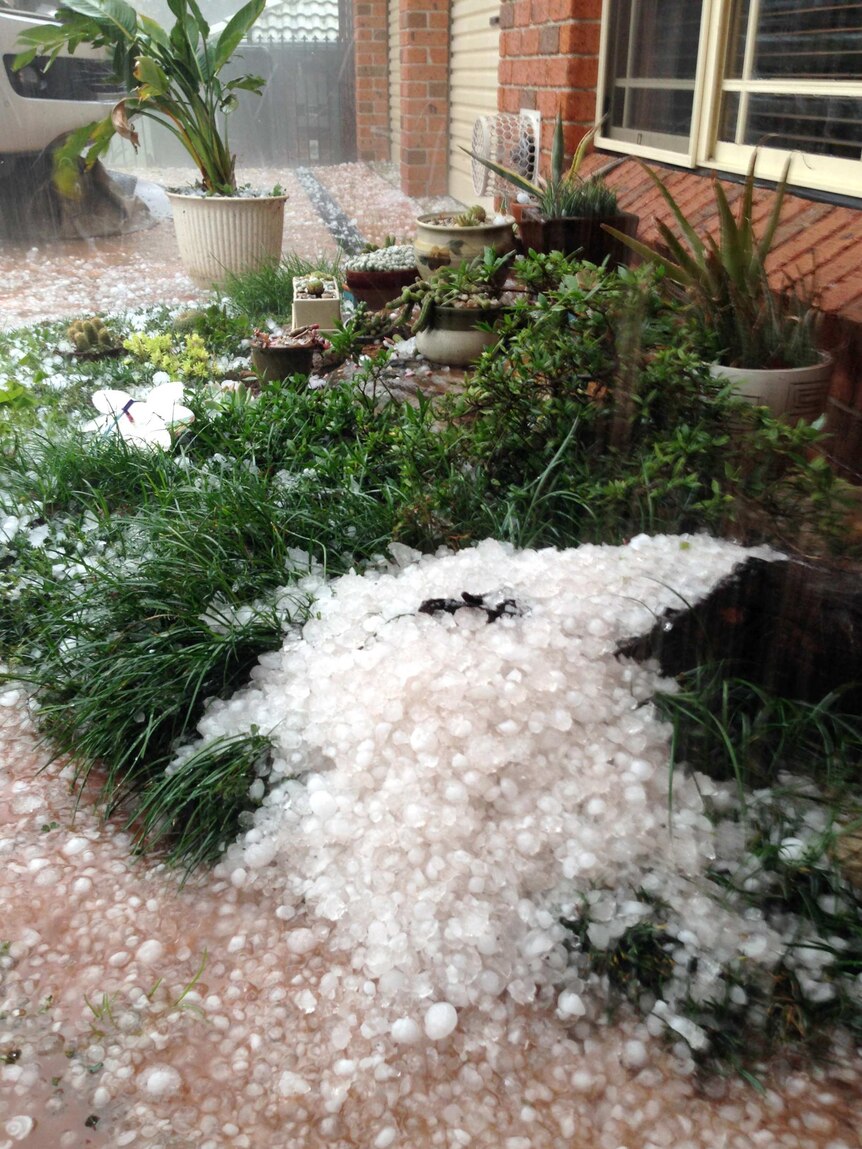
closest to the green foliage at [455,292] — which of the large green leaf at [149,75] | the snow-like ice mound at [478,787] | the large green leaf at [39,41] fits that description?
the snow-like ice mound at [478,787]

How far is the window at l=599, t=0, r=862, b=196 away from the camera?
2699 mm

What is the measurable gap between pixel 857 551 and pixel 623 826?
2.43 feet

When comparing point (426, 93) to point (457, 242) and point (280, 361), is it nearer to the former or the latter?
point (457, 242)

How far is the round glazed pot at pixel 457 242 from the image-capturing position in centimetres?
395

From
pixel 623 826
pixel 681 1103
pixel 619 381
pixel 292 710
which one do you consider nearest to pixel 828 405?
pixel 619 381

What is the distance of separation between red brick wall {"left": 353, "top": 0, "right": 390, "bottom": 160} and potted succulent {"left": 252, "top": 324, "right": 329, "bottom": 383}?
2.29 metres

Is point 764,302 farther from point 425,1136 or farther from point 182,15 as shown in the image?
point 182,15

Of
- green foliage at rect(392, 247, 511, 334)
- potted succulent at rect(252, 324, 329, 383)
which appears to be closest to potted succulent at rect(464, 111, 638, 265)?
green foliage at rect(392, 247, 511, 334)

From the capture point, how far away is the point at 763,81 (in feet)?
10.1

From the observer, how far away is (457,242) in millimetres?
3955

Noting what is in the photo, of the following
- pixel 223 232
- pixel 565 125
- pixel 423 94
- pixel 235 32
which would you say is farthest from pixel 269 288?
pixel 423 94

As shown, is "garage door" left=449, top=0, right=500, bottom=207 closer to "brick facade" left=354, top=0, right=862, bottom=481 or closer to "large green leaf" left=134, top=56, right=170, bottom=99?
"brick facade" left=354, top=0, right=862, bottom=481

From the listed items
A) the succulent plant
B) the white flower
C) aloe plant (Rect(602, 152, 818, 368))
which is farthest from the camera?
the succulent plant

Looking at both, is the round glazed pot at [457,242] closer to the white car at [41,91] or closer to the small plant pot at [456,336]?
the small plant pot at [456,336]
